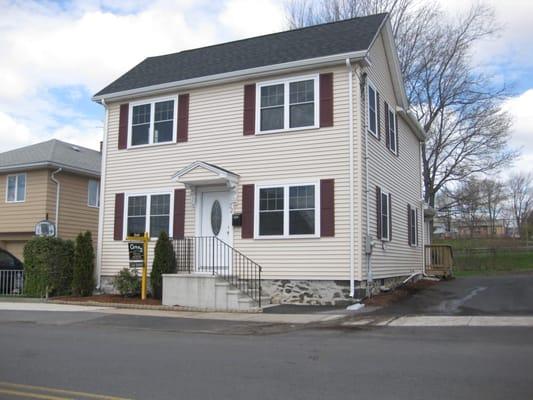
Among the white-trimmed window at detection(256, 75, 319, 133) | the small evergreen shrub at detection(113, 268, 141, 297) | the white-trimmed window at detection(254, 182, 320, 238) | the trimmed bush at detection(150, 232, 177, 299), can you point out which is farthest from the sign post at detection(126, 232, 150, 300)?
the white-trimmed window at detection(256, 75, 319, 133)

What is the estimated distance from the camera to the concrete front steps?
13948 mm

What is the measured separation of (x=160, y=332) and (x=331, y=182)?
20.3ft

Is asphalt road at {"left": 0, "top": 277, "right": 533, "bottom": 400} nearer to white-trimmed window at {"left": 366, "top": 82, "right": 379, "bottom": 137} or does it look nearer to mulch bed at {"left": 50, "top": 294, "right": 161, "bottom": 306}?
mulch bed at {"left": 50, "top": 294, "right": 161, "bottom": 306}

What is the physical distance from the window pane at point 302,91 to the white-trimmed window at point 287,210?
237 cm

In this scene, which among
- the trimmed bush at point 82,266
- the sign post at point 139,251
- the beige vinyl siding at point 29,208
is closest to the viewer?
the sign post at point 139,251

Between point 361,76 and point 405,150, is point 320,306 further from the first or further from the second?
point 405,150

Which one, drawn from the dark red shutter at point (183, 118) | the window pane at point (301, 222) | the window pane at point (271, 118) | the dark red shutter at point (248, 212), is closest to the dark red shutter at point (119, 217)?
the dark red shutter at point (183, 118)

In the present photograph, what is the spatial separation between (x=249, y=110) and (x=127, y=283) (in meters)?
6.10

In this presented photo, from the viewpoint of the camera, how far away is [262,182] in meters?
15.6

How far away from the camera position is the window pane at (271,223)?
601 inches

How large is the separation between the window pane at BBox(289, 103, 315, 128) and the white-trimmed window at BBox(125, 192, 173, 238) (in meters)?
4.47

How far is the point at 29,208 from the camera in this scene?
913 inches

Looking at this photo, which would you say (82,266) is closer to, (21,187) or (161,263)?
(161,263)

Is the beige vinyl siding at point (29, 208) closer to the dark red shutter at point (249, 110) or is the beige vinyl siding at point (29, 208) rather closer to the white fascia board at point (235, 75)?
the white fascia board at point (235, 75)
